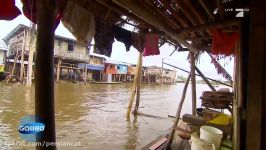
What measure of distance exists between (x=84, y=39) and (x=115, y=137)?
507 centimetres

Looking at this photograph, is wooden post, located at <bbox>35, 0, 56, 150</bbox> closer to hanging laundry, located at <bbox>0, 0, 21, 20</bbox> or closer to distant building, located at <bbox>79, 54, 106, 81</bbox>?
hanging laundry, located at <bbox>0, 0, 21, 20</bbox>

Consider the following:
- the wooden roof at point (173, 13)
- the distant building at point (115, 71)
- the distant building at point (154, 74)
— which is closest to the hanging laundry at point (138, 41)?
the wooden roof at point (173, 13)

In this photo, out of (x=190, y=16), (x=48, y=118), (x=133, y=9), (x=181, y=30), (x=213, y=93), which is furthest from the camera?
(x=213, y=93)

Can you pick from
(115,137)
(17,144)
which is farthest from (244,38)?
(17,144)

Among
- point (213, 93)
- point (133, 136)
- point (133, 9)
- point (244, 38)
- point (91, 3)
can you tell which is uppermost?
point (91, 3)

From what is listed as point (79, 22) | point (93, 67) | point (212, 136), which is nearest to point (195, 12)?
point (79, 22)

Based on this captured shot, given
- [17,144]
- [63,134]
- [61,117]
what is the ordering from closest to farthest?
[17,144], [63,134], [61,117]

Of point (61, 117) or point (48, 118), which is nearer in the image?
point (48, 118)

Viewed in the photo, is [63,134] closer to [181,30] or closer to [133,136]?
[133,136]

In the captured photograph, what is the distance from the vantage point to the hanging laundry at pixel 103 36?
4.21 metres

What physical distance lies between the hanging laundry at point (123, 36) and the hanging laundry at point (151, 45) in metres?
0.50

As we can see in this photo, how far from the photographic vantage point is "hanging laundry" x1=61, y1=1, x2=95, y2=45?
10.8 feet

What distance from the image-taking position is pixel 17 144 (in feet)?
22.2

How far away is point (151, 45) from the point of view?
6.02m
